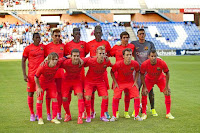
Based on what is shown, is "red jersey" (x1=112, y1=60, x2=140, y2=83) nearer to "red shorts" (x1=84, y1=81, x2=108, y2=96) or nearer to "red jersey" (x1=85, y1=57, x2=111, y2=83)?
"red jersey" (x1=85, y1=57, x2=111, y2=83)

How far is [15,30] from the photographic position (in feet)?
149

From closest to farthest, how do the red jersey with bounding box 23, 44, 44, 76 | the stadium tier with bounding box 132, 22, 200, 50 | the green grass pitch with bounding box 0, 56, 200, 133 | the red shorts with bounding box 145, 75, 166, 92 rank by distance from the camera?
1. the green grass pitch with bounding box 0, 56, 200, 133
2. the red jersey with bounding box 23, 44, 44, 76
3. the red shorts with bounding box 145, 75, 166, 92
4. the stadium tier with bounding box 132, 22, 200, 50

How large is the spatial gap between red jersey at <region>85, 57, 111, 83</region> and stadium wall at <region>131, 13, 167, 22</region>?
47.2 meters

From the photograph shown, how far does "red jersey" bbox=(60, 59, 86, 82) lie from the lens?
8216 mm

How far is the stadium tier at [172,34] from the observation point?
48094 mm

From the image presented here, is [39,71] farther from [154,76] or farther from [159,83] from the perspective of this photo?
[159,83]

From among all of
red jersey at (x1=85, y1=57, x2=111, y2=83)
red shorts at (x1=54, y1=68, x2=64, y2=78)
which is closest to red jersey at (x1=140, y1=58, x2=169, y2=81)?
red jersey at (x1=85, y1=57, x2=111, y2=83)

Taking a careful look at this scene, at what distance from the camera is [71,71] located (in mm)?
8305

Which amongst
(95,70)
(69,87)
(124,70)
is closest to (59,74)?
(69,87)

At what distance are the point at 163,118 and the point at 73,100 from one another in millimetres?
3887

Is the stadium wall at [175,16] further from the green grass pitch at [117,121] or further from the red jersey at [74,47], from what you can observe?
the red jersey at [74,47]

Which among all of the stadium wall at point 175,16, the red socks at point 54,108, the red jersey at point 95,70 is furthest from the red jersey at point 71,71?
the stadium wall at point 175,16

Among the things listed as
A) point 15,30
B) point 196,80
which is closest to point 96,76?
point 196,80

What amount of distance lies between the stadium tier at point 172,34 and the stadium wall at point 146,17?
304 centimetres
